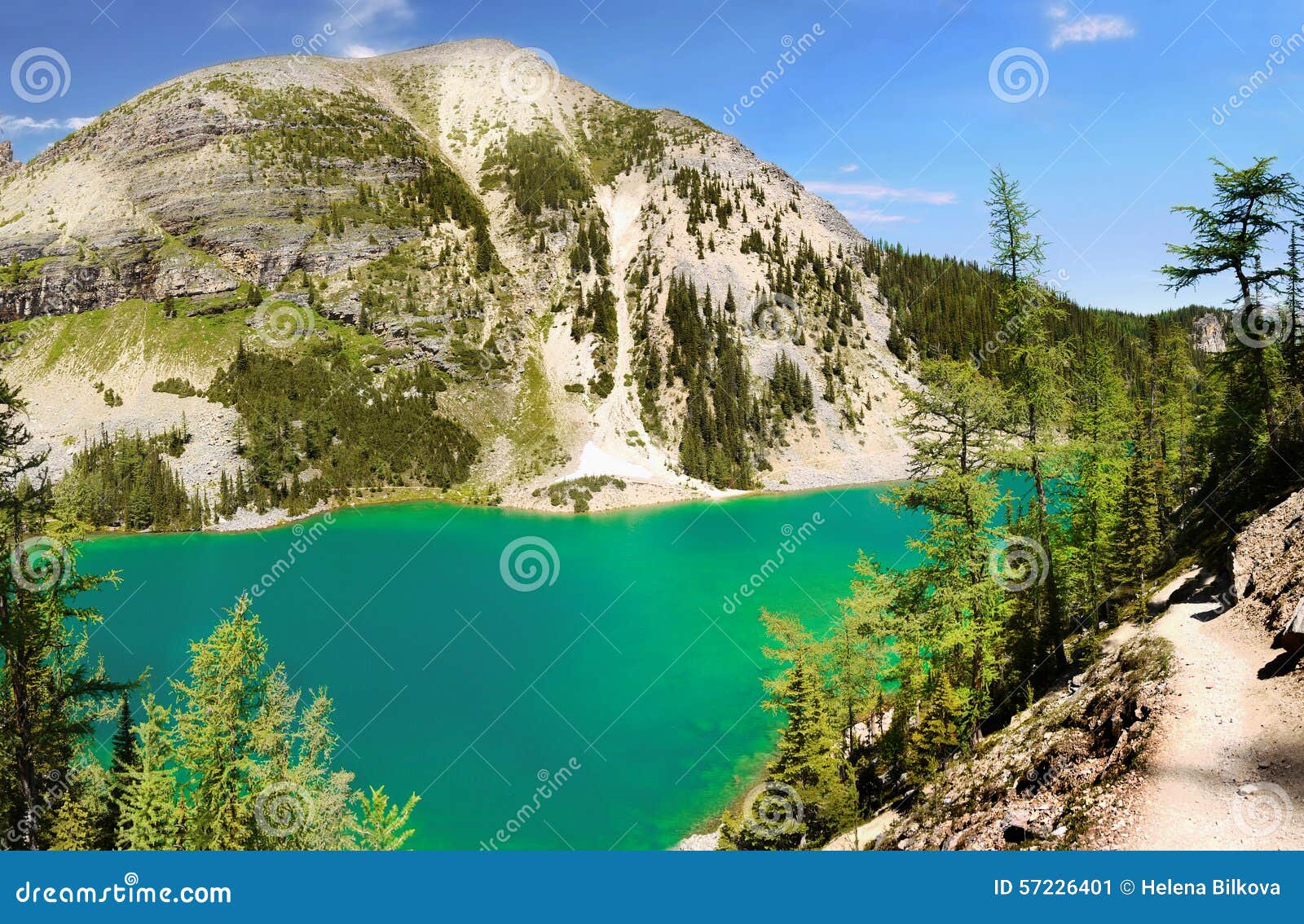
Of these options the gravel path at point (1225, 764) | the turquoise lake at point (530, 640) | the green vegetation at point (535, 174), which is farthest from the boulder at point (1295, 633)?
the green vegetation at point (535, 174)

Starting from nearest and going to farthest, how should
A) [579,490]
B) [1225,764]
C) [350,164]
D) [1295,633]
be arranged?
[1225,764], [1295,633], [579,490], [350,164]

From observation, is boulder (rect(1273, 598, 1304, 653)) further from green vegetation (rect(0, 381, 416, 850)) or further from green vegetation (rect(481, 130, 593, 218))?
green vegetation (rect(481, 130, 593, 218))

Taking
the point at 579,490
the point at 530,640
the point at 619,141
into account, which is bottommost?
the point at 530,640

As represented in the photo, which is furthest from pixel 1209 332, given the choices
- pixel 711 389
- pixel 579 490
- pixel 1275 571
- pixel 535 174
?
pixel 1275 571

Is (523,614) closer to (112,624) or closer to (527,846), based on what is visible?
(527,846)

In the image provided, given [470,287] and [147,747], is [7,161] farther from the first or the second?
[147,747]

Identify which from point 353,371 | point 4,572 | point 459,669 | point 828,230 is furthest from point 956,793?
point 828,230

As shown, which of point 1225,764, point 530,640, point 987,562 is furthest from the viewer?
point 530,640
